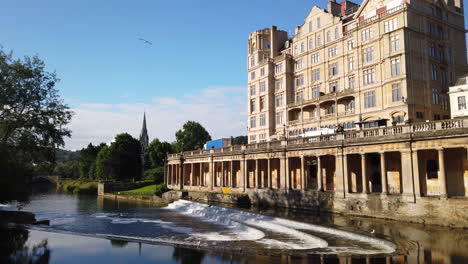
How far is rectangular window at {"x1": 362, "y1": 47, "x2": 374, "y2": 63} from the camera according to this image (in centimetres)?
4875

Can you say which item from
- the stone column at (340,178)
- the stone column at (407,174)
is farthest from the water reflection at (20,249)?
the stone column at (407,174)

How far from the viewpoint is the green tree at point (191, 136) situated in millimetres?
107438

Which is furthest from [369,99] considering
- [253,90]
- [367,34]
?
[253,90]

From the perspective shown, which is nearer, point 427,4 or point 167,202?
point 427,4

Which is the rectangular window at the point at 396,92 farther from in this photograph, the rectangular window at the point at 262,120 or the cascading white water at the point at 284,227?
the rectangular window at the point at 262,120

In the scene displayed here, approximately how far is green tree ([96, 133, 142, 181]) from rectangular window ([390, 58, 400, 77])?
72789 millimetres

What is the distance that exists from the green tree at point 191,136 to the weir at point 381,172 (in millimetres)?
54760

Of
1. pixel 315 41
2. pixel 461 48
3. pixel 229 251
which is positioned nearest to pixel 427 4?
pixel 461 48

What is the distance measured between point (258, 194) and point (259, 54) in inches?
1342

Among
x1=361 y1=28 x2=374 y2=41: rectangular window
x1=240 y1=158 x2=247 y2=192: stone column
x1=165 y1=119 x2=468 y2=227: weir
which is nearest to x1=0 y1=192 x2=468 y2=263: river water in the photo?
x1=165 y1=119 x2=468 y2=227: weir

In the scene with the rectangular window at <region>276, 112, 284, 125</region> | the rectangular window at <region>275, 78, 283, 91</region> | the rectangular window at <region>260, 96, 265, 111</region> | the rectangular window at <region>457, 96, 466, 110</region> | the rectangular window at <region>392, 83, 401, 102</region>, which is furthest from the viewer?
the rectangular window at <region>260, 96, 265, 111</region>

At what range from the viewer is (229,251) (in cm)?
2166

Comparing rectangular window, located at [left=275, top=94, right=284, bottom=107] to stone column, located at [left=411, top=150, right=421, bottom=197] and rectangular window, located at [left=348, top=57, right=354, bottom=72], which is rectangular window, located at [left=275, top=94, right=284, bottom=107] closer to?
rectangular window, located at [left=348, top=57, right=354, bottom=72]

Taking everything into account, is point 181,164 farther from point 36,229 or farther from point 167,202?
point 36,229
